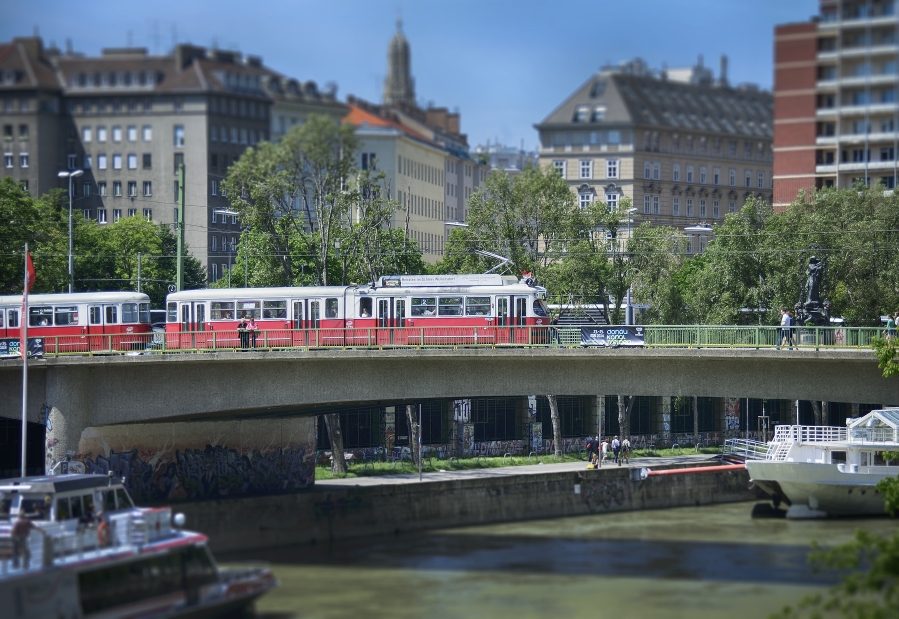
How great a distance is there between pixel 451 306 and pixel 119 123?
314 ft

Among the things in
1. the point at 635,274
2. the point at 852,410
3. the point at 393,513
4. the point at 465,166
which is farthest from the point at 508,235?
the point at 465,166

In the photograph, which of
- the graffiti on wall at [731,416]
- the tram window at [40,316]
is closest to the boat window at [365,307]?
the tram window at [40,316]

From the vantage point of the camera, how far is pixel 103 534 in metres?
46.0

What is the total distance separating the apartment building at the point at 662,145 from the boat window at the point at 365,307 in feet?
234

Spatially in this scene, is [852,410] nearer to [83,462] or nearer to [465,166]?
[83,462]

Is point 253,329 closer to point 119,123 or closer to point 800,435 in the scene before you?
point 800,435

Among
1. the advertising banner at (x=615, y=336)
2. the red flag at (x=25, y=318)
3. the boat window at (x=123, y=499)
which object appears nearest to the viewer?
the boat window at (x=123, y=499)

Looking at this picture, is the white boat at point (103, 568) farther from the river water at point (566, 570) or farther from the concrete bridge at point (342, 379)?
the concrete bridge at point (342, 379)

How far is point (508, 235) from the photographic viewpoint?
102500 mm

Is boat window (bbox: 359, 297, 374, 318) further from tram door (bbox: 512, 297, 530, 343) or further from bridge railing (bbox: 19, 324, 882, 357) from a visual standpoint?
tram door (bbox: 512, 297, 530, 343)

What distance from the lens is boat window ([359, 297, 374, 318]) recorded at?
229ft

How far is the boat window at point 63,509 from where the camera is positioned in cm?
4928

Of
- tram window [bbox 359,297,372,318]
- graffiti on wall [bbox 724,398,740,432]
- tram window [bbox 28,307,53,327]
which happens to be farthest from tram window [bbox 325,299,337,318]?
graffiti on wall [bbox 724,398,740,432]

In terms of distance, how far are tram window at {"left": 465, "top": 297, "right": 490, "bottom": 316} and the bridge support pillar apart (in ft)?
54.4
